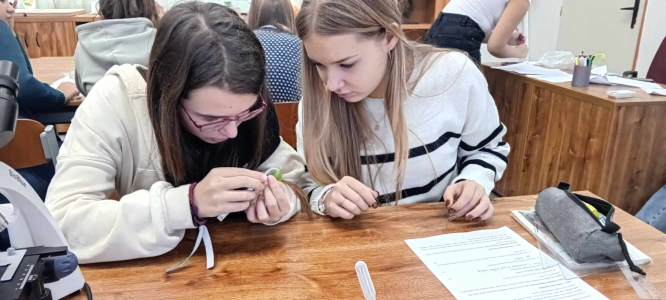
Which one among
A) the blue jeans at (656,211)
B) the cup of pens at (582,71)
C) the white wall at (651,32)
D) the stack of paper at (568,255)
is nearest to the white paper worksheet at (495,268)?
→ the stack of paper at (568,255)

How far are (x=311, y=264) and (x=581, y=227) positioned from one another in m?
0.46

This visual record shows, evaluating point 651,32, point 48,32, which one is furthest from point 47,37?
point 651,32

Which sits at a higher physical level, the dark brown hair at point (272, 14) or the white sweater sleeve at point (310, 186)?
the dark brown hair at point (272, 14)

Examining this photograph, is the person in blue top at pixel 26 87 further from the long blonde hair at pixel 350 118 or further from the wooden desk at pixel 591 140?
the wooden desk at pixel 591 140

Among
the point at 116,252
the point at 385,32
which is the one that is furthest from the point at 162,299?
A: the point at 385,32

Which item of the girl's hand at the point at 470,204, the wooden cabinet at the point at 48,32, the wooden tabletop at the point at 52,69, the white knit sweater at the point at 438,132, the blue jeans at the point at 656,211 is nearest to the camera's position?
the girl's hand at the point at 470,204

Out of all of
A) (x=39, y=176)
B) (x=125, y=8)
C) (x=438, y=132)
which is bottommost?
(x=39, y=176)

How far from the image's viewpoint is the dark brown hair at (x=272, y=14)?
2.31 m

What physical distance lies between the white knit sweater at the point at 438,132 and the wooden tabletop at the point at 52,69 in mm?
1635

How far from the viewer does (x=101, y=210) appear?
79 cm

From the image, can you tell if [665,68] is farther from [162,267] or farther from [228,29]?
[162,267]

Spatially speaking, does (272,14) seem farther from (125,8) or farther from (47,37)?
(47,37)

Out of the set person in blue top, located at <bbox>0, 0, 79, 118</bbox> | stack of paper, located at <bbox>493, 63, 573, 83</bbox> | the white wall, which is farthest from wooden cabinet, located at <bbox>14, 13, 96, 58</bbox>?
the white wall

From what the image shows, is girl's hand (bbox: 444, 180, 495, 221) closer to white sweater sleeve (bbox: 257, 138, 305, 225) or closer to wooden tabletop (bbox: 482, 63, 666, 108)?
white sweater sleeve (bbox: 257, 138, 305, 225)
